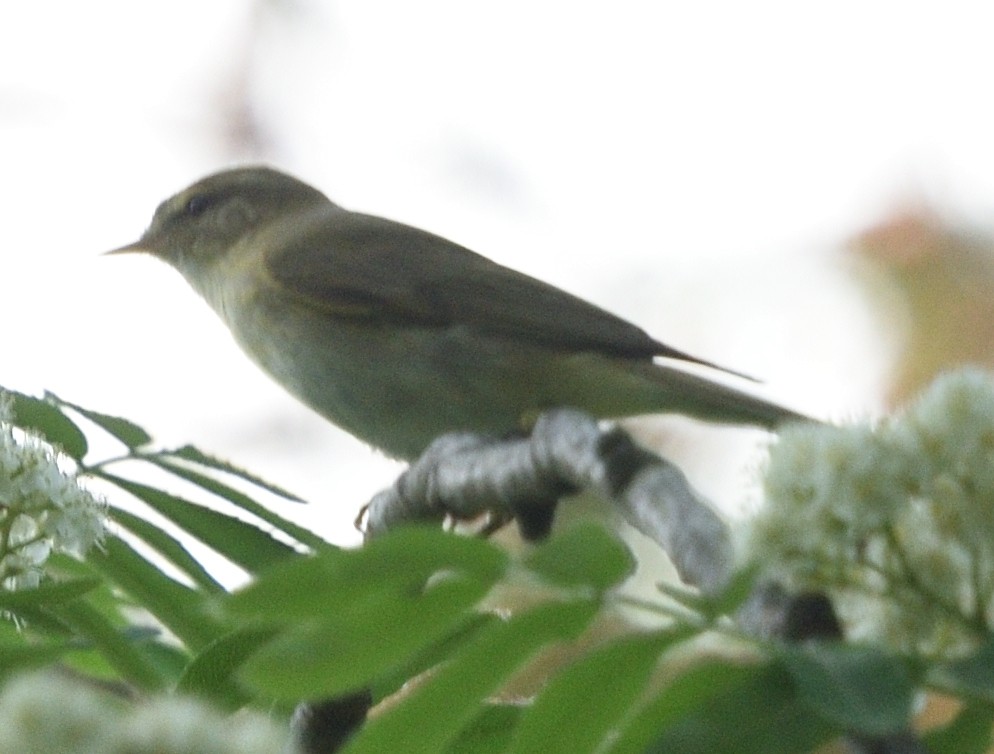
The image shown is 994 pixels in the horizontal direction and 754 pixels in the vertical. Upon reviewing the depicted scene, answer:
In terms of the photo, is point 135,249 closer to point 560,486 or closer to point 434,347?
point 434,347

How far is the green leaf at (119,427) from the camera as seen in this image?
2.01m

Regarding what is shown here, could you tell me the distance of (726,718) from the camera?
1104mm

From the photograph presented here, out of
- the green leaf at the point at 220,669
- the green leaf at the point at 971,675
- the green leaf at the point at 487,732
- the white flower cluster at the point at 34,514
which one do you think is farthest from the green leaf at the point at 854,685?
the white flower cluster at the point at 34,514

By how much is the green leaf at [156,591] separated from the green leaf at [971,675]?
1.03m

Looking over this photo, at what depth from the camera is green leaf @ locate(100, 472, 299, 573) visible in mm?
1993

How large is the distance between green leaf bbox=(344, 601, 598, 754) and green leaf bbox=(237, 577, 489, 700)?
0.03 meters

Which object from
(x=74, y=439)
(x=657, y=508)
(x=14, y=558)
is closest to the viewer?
(x=657, y=508)

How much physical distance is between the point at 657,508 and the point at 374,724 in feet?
0.92

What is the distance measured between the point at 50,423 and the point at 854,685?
1.30 metres

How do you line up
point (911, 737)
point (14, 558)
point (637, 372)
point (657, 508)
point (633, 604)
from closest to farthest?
point (911, 737) < point (633, 604) < point (657, 508) < point (14, 558) < point (637, 372)

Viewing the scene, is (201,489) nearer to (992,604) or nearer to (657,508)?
(657,508)

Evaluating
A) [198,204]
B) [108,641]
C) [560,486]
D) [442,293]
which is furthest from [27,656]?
[198,204]

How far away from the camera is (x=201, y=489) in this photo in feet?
6.72

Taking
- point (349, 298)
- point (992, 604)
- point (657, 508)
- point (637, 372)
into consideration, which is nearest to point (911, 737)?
point (992, 604)
